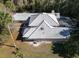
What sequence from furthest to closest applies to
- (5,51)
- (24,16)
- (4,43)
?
(24,16) < (4,43) < (5,51)

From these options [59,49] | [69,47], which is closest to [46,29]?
[59,49]

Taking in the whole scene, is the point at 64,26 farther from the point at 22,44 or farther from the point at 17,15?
the point at 17,15

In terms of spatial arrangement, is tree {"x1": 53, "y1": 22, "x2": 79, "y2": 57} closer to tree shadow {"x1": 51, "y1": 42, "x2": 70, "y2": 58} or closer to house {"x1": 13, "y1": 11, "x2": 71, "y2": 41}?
tree shadow {"x1": 51, "y1": 42, "x2": 70, "y2": 58}

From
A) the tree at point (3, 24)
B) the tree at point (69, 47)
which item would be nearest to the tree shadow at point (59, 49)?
the tree at point (69, 47)

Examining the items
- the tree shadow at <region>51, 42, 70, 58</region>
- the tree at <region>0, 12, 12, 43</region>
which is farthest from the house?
the tree at <region>0, 12, 12, 43</region>

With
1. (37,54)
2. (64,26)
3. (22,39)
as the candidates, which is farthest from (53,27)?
(37,54)

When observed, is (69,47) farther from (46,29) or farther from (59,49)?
(46,29)

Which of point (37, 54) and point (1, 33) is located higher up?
point (1, 33)

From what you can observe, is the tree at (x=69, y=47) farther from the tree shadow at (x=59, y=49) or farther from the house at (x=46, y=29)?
the house at (x=46, y=29)
